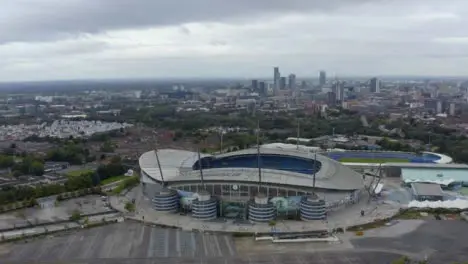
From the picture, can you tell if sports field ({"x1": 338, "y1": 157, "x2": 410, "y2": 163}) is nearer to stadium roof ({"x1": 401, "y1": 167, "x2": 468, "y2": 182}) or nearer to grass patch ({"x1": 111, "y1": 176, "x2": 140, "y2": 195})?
stadium roof ({"x1": 401, "y1": 167, "x2": 468, "y2": 182})

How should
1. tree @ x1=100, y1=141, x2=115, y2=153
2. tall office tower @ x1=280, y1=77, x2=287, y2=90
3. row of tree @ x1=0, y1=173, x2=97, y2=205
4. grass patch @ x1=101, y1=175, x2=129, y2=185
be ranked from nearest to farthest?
row of tree @ x1=0, y1=173, x2=97, y2=205, grass patch @ x1=101, y1=175, x2=129, y2=185, tree @ x1=100, y1=141, x2=115, y2=153, tall office tower @ x1=280, y1=77, x2=287, y2=90

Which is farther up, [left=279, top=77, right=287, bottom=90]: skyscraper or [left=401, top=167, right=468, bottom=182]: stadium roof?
[left=279, top=77, right=287, bottom=90]: skyscraper

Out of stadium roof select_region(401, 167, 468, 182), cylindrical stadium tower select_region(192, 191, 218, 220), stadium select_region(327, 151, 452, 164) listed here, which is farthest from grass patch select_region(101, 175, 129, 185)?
stadium roof select_region(401, 167, 468, 182)

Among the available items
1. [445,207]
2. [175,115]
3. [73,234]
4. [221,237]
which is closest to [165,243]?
[221,237]

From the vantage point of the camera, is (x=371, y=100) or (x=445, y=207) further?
(x=371, y=100)

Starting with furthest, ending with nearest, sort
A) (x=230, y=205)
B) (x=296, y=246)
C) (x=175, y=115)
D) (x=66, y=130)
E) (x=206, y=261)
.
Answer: (x=175, y=115) < (x=66, y=130) < (x=230, y=205) < (x=296, y=246) < (x=206, y=261)

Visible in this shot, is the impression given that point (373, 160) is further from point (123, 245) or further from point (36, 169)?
point (36, 169)

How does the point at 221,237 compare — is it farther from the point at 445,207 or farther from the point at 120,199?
the point at 445,207

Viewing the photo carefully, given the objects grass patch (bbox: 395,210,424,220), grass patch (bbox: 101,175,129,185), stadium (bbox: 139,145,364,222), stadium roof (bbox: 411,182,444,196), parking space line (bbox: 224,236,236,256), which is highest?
stadium (bbox: 139,145,364,222)

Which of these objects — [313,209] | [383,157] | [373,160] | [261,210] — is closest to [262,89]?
[383,157]
